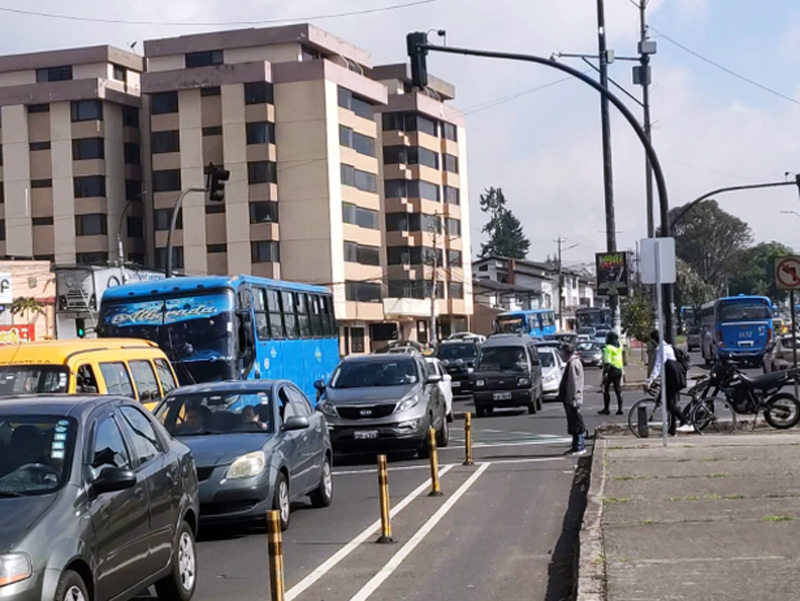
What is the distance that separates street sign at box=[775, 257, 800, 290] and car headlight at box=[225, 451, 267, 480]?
12.8 metres

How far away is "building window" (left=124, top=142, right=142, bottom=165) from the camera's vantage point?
257 feet

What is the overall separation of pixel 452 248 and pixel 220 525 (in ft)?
266

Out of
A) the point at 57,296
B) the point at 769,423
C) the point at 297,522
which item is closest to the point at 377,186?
the point at 57,296

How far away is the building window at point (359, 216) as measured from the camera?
7550 cm

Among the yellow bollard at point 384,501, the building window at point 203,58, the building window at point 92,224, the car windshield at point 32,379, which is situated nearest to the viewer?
the yellow bollard at point 384,501

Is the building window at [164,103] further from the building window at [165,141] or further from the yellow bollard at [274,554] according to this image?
the yellow bollard at [274,554]

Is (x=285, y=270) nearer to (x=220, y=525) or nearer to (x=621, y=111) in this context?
(x=621, y=111)

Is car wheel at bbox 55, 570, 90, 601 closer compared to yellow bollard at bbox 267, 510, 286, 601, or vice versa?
car wheel at bbox 55, 570, 90, 601

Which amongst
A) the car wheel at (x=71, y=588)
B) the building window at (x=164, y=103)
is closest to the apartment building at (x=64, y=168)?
the building window at (x=164, y=103)

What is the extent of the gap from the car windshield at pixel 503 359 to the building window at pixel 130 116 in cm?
5066

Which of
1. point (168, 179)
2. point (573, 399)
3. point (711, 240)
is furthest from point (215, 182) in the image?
point (711, 240)

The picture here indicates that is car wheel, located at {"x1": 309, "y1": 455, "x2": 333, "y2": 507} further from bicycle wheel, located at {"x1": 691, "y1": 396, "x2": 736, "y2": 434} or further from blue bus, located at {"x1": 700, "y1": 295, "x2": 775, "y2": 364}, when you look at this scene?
blue bus, located at {"x1": 700, "y1": 295, "x2": 775, "y2": 364}

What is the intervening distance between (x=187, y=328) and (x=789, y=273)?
1157cm

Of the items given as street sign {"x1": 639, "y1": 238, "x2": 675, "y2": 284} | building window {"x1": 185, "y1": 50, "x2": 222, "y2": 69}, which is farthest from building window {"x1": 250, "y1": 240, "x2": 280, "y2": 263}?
street sign {"x1": 639, "y1": 238, "x2": 675, "y2": 284}
